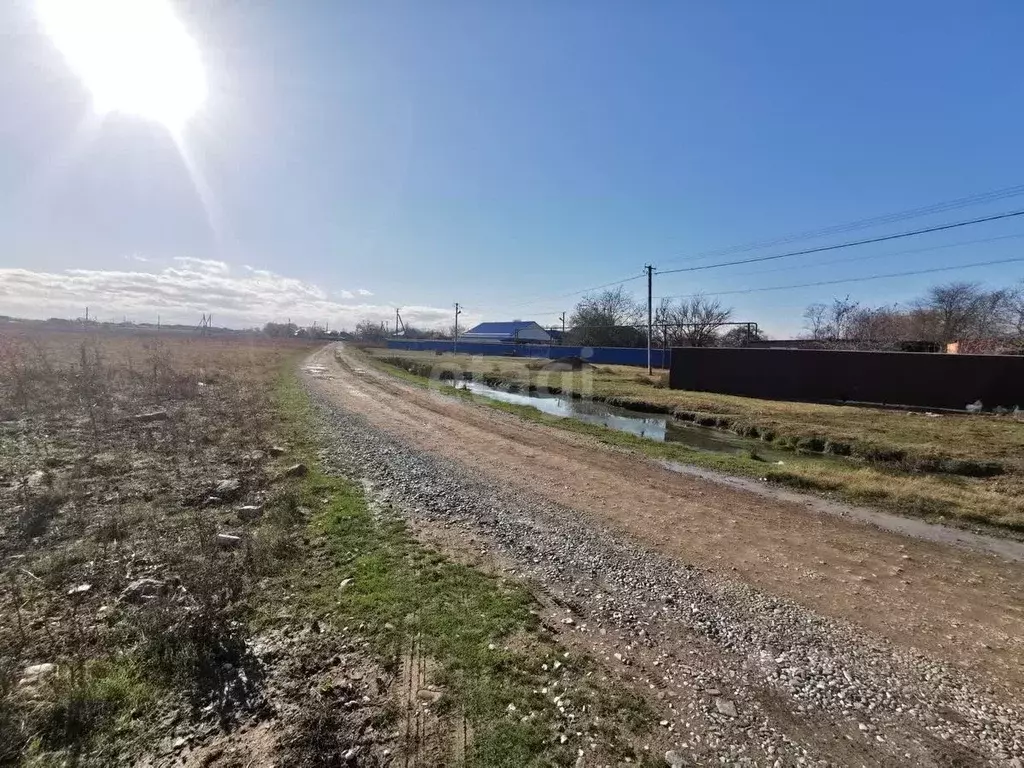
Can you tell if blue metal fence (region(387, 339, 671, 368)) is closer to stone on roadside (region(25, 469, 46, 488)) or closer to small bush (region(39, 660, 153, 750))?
stone on roadside (region(25, 469, 46, 488))

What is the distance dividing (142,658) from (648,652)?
3.67m

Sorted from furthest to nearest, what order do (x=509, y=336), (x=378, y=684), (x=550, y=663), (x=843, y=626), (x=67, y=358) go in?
(x=509, y=336) → (x=67, y=358) → (x=843, y=626) → (x=550, y=663) → (x=378, y=684)

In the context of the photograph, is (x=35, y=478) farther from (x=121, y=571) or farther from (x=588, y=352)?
(x=588, y=352)

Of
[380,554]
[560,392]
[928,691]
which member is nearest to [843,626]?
[928,691]

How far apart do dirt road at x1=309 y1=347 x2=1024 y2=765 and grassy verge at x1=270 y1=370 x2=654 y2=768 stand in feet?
4.75

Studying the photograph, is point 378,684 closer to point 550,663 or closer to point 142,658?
point 550,663

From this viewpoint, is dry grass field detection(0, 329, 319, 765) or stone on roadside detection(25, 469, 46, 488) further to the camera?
stone on roadside detection(25, 469, 46, 488)

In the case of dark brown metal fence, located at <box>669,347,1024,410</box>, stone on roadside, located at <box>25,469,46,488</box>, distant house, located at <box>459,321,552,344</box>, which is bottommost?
stone on roadside, located at <box>25,469,46,488</box>

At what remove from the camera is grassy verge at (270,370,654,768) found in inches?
110

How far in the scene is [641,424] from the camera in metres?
18.3

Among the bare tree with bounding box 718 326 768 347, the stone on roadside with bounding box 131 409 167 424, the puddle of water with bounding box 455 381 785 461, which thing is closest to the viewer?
the stone on roadside with bounding box 131 409 167 424

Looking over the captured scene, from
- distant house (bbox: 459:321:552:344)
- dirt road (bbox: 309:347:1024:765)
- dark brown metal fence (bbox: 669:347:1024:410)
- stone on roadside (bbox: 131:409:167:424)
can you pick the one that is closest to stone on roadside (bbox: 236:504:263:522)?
dirt road (bbox: 309:347:1024:765)

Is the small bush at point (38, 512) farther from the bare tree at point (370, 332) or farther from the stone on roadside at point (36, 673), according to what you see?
the bare tree at point (370, 332)

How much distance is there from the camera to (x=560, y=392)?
27.2 m
